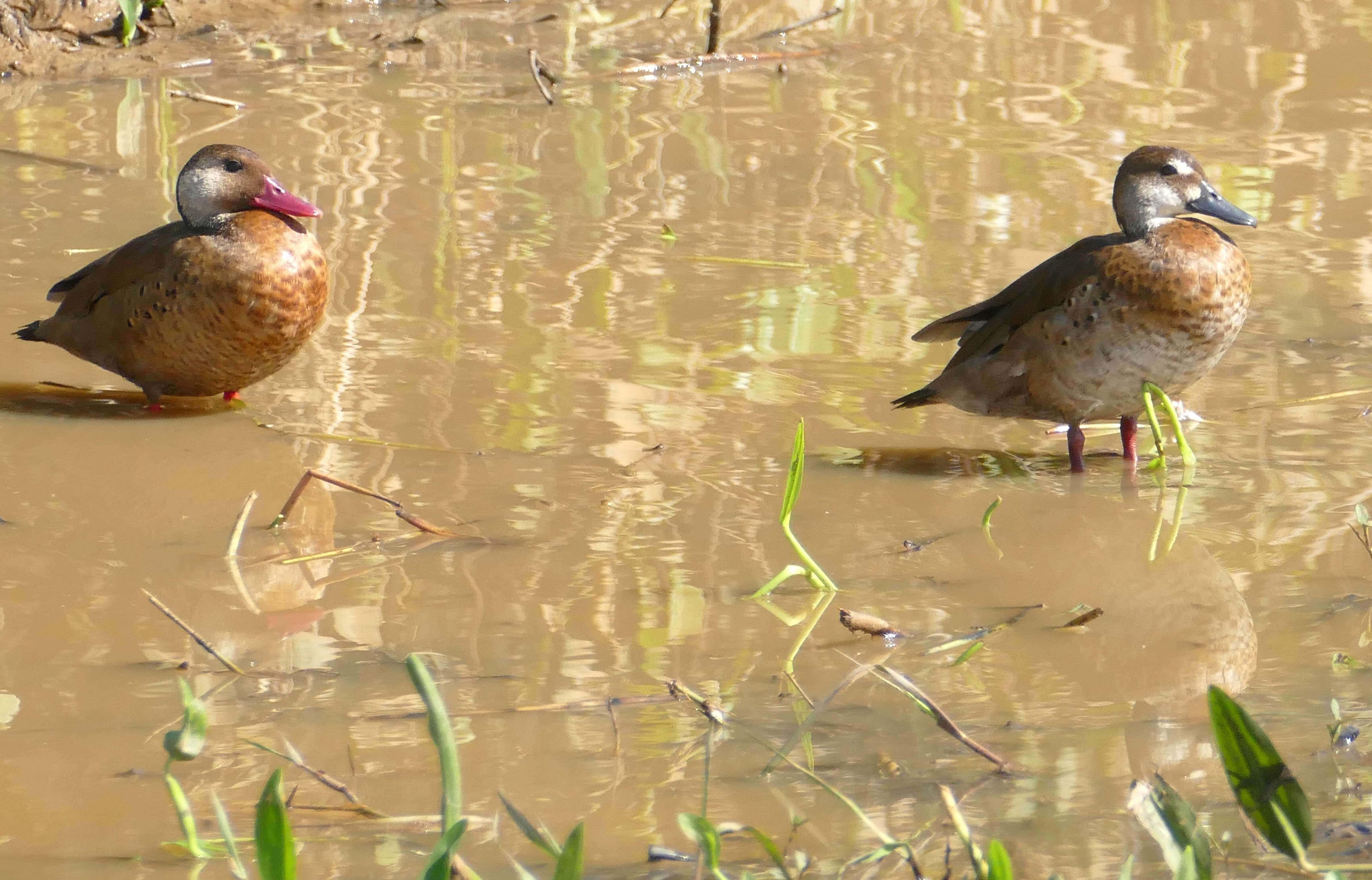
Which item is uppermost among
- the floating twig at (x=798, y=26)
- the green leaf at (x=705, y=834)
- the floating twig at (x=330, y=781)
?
the floating twig at (x=798, y=26)

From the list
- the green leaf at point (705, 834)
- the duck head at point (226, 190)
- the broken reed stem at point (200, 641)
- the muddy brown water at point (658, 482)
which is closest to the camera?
the green leaf at point (705, 834)

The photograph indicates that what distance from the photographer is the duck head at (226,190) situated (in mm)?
4926

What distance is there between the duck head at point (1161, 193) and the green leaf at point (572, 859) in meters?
3.03

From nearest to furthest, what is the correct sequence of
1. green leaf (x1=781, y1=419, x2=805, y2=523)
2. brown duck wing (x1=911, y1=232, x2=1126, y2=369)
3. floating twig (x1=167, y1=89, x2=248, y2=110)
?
green leaf (x1=781, y1=419, x2=805, y2=523), brown duck wing (x1=911, y1=232, x2=1126, y2=369), floating twig (x1=167, y1=89, x2=248, y2=110)

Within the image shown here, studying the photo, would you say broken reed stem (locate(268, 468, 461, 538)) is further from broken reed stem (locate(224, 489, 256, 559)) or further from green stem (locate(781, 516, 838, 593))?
green stem (locate(781, 516, 838, 593))

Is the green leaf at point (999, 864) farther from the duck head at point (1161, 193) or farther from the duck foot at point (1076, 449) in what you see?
the duck head at point (1161, 193)

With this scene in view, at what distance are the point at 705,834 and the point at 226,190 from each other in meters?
3.36

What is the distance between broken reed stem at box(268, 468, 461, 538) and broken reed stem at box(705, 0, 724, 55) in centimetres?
569

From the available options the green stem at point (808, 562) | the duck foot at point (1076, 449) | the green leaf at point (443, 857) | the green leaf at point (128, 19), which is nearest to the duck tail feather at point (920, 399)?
the duck foot at point (1076, 449)

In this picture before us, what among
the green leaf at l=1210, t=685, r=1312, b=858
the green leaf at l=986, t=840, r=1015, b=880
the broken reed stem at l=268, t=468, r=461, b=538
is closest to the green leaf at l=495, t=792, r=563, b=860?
the green leaf at l=986, t=840, r=1015, b=880

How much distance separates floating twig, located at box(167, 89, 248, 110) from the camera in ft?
26.8

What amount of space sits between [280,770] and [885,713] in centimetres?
131

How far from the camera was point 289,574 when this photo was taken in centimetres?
375

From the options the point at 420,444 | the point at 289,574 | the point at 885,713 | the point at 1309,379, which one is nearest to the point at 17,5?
the point at 420,444
